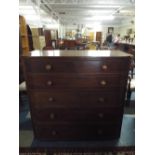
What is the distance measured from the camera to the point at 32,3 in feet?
20.7

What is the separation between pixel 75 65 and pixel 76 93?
0.31m

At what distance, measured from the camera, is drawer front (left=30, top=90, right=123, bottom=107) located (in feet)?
5.91

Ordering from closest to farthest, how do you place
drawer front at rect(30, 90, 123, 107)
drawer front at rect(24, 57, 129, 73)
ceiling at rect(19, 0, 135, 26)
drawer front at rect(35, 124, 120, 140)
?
drawer front at rect(24, 57, 129, 73) < drawer front at rect(30, 90, 123, 107) < drawer front at rect(35, 124, 120, 140) < ceiling at rect(19, 0, 135, 26)

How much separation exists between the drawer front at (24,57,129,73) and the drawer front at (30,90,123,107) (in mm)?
250

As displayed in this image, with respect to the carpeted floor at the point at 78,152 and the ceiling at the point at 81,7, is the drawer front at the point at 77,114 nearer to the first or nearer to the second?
the carpeted floor at the point at 78,152

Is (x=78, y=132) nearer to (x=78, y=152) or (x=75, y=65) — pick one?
(x=78, y=152)

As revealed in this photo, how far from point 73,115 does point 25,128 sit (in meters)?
0.86

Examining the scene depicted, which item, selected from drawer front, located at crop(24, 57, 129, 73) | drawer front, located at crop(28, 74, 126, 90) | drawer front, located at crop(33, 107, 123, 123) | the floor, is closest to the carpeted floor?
the floor

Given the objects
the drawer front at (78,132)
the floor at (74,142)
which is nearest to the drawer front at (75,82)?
the drawer front at (78,132)

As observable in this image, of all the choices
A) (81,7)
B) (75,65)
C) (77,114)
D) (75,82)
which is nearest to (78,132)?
(77,114)

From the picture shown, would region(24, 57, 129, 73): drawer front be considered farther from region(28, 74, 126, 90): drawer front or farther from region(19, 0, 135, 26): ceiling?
region(19, 0, 135, 26): ceiling

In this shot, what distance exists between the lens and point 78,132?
76.8 inches
